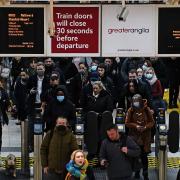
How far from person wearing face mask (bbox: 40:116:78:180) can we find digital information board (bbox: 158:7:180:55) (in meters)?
2.46

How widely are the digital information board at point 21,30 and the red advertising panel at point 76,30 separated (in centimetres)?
27

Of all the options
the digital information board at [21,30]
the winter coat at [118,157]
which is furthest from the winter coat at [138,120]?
the digital information board at [21,30]

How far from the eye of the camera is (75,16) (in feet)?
37.6

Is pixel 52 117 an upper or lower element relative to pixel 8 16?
lower

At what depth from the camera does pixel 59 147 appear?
10125 mm

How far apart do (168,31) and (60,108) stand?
2.24m

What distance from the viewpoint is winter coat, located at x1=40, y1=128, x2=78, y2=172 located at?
10133 mm

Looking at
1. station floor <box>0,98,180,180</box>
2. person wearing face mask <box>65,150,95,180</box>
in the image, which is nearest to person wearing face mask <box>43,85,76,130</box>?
station floor <box>0,98,180,180</box>

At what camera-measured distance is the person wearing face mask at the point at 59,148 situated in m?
10.1

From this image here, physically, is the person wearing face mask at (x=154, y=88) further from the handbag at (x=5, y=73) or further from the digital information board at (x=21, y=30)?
the handbag at (x=5, y=73)

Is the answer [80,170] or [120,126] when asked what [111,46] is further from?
[80,170]

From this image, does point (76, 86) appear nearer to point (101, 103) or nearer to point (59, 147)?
point (101, 103)

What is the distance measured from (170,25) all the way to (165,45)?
349mm

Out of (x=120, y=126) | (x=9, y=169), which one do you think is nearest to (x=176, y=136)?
(x=120, y=126)
